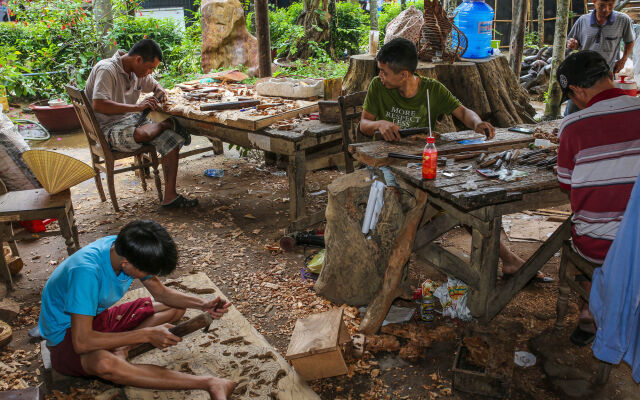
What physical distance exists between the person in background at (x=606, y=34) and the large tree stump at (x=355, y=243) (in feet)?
12.7

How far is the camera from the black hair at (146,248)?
250cm

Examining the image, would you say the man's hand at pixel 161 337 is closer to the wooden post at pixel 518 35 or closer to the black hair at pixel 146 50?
the black hair at pixel 146 50

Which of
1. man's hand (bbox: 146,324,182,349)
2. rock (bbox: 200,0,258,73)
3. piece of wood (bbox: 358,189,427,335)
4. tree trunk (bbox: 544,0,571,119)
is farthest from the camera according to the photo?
rock (bbox: 200,0,258,73)

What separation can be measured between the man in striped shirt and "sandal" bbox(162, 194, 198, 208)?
4.16 metres

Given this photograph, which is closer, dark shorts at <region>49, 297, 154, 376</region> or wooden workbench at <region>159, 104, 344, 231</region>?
dark shorts at <region>49, 297, 154, 376</region>

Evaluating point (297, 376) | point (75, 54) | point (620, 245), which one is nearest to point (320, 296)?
point (297, 376)

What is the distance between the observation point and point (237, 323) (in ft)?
Result: 11.6

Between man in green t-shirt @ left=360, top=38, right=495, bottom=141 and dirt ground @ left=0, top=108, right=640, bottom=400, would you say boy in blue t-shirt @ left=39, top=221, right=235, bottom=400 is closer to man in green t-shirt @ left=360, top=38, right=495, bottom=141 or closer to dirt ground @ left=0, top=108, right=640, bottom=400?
dirt ground @ left=0, top=108, right=640, bottom=400

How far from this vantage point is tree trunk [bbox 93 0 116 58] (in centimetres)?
1008

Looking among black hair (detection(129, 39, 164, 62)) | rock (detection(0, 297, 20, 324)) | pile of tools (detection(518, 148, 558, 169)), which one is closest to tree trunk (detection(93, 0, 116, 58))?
black hair (detection(129, 39, 164, 62))

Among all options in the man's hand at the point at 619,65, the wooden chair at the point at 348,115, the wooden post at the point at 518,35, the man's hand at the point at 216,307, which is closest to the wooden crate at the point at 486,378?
the man's hand at the point at 216,307

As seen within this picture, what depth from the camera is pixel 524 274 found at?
10.4ft

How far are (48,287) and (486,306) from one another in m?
2.54

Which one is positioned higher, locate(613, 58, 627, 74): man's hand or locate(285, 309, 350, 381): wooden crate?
locate(613, 58, 627, 74): man's hand
